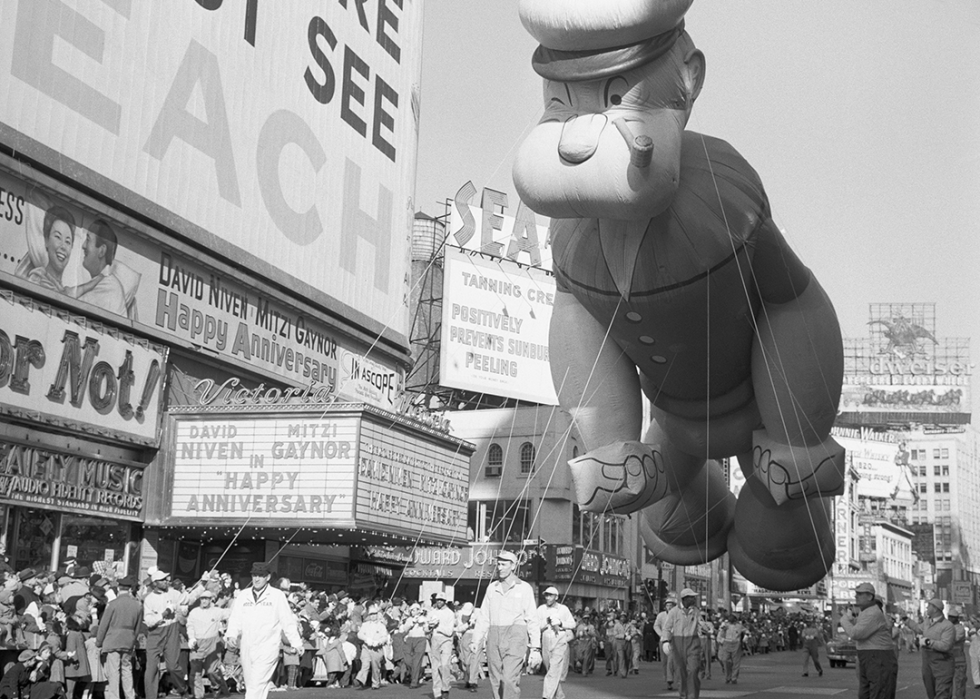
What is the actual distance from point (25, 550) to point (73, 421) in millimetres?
2379

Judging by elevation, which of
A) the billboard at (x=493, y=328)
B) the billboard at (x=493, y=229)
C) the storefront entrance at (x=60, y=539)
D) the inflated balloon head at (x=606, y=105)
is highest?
the billboard at (x=493, y=229)

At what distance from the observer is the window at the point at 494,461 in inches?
1777

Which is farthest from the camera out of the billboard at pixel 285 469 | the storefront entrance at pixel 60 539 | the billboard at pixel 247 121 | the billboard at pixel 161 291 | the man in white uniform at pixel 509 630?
the billboard at pixel 285 469

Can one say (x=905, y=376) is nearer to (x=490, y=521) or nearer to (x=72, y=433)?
(x=490, y=521)

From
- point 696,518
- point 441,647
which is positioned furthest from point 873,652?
point 441,647

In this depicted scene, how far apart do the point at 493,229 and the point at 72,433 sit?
77.2 feet

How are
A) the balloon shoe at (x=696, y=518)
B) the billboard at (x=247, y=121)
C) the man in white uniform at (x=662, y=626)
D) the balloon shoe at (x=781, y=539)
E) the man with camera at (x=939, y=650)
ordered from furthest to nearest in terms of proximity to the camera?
the billboard at (x=247, y=121)
the man in white uniform at (x=662, y=626)
the man with camera at (x=939, y=650)
the balloon shoe at (x=696, y=518)
the balloon shoe at (x=781, y=539)

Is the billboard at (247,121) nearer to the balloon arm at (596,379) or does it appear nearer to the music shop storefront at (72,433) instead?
the music shop storefront at (72,433)

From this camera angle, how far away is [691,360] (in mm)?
7133

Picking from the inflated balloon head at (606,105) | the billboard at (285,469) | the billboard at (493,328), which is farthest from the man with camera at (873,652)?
the billboard at (493,328)

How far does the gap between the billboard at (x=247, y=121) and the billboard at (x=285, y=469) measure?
4009 millimetres

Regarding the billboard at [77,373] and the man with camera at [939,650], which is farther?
the billboard at [77,373]

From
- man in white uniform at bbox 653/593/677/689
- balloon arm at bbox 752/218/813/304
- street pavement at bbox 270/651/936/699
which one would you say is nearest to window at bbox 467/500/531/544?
street pavement at bbox 270/651/936/699

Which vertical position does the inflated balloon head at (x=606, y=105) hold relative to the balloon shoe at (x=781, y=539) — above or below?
above
